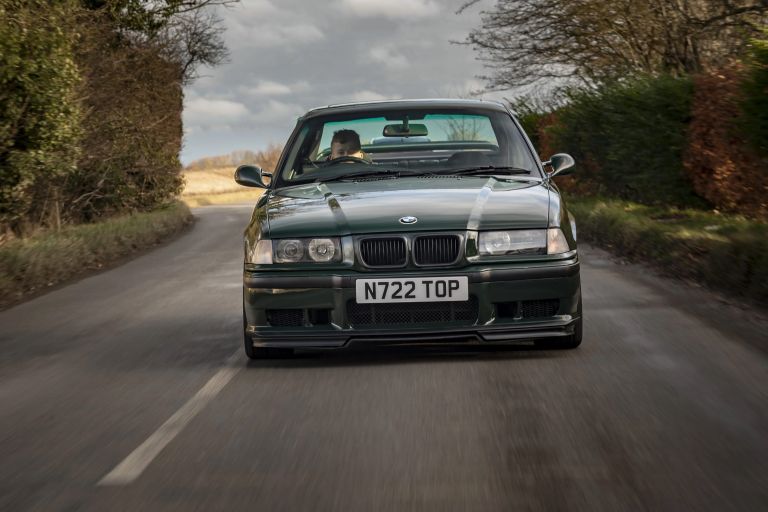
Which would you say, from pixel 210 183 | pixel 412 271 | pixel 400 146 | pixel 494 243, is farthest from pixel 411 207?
pixel 210 183

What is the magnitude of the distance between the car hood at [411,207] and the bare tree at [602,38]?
16.5 m

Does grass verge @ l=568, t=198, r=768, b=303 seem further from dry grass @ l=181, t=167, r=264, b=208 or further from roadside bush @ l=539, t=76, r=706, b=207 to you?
dry grass @ l=181, t=167, r=264, b=208

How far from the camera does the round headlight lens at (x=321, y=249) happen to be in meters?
6.54

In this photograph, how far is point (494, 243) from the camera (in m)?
6.54

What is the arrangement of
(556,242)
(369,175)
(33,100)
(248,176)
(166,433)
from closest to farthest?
(166,433) → (556,242) → (369,175) → (248,176) → (33,100)

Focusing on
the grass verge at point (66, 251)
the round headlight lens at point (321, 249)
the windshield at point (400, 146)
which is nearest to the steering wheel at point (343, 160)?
the windshield at point (400, 146)

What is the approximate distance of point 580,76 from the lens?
27172 mm

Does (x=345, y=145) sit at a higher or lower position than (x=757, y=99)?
lower

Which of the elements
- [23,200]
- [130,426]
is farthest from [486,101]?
[23,200]

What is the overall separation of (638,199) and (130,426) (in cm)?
1526

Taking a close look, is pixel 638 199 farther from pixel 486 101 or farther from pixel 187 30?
pixel 187 30

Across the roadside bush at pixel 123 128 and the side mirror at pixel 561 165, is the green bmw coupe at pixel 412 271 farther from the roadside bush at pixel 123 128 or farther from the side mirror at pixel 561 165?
the roadside bush at pixel 123 128

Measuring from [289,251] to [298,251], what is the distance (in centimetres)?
6

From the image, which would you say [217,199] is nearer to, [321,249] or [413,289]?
[321,249]
